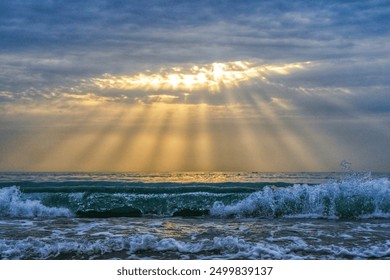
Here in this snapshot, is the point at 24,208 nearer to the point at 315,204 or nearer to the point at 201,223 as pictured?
the point at 201,223

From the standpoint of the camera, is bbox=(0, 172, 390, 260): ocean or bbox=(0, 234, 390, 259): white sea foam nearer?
bbox=(0, 234, 390, 259): white sea foam

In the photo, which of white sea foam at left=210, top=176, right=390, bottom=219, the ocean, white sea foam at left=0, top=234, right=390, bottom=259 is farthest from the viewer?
white sea foam at left=210, top=176, right=390, bottom=219

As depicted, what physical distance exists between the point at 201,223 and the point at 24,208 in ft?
26.7

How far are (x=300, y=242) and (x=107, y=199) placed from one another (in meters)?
11.3

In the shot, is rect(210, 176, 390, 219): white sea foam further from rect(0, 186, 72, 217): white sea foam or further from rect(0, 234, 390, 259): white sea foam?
rect(0, 186, 72, 217): white sea foam

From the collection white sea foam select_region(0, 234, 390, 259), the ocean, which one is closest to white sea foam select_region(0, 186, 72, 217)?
the ocean

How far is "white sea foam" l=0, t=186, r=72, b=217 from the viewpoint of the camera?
673 inches

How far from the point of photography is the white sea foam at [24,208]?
673 inches

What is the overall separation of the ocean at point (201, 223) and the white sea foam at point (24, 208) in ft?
0.14

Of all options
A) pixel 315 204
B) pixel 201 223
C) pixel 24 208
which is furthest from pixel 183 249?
pixel 24 208

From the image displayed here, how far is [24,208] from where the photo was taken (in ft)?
57.2

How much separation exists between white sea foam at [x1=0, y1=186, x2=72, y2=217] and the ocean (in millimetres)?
41

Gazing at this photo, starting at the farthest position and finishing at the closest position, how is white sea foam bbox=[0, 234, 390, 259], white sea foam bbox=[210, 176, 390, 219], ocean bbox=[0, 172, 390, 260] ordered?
white sea foam bbox=[210, 176, 390, 219], ocean bbox=[0, 172, 390, 260], white sea foam bbox=[0, 234, 390, 259]
